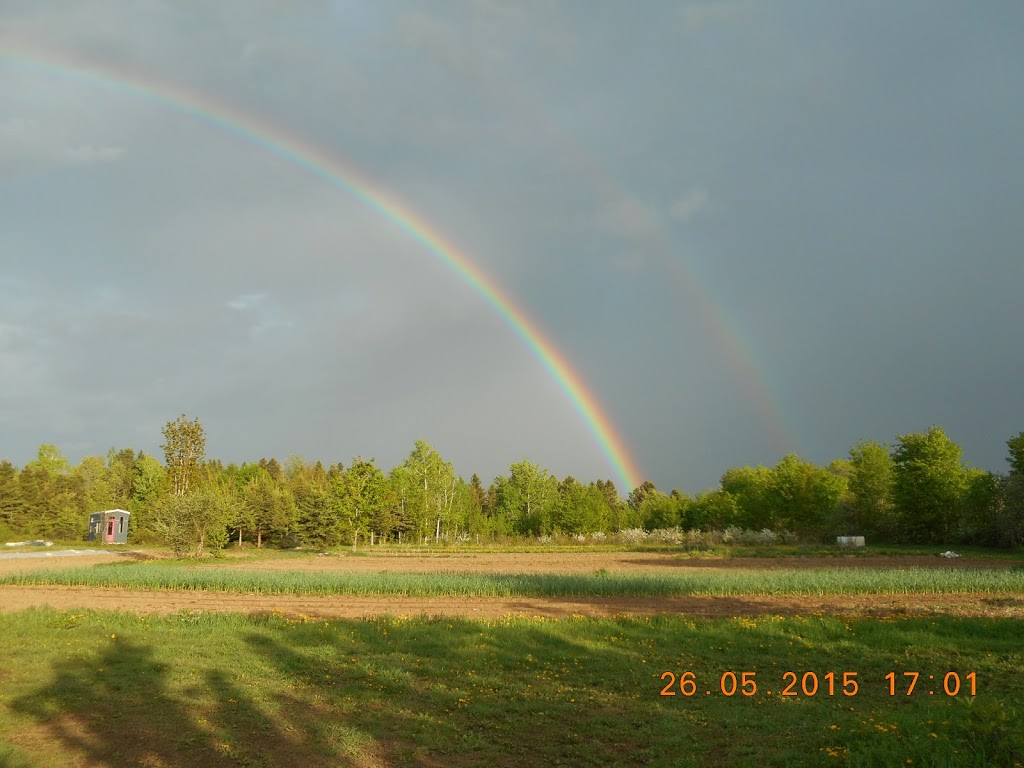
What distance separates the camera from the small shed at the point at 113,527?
7840 centimetres

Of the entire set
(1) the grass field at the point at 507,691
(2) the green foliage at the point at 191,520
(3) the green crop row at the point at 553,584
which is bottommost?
(3) the green crop row at the point at 553,584

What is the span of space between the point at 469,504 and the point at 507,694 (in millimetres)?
93595

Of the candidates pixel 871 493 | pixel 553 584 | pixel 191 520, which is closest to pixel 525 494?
pixel 871 493

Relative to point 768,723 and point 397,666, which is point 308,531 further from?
point 768,723

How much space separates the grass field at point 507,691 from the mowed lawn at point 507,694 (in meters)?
0.04

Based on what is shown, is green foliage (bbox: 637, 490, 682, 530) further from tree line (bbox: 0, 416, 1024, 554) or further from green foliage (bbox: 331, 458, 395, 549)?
green foliage (bbox: 331, 458, 395, 549)

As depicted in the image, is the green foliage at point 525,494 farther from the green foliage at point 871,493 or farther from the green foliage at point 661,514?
the green foliage at point 871,493

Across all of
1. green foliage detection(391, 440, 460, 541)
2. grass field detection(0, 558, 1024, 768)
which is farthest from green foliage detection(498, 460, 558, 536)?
grass field detection(0, 558, 1024, 768)

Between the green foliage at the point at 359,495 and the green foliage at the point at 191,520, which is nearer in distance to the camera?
the green foliage at the point at 191,520

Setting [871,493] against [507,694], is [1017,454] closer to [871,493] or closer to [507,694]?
[871,493]

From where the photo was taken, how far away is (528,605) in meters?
23.3

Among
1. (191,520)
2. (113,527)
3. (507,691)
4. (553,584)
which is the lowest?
(113,527)

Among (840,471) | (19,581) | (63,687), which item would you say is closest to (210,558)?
(19,581)

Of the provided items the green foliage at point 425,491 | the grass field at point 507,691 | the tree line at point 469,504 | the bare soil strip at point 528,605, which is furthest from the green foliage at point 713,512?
the grass field at point 507,691
